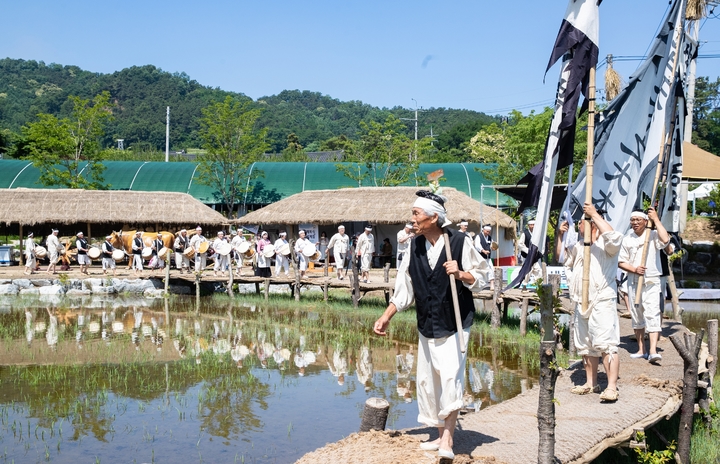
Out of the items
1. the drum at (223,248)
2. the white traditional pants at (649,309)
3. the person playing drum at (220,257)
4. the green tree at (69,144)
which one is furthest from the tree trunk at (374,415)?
the green tree at (69,144)

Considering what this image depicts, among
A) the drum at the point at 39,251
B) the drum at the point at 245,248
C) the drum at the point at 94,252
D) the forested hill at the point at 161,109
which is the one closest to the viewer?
the drum at the point at 245,248

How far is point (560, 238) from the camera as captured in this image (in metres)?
7.55

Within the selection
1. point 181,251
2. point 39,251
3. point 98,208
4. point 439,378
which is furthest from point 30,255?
point 439,378

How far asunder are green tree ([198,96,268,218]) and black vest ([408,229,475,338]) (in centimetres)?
2861

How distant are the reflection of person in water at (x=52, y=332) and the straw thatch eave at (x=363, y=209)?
36.3 feet

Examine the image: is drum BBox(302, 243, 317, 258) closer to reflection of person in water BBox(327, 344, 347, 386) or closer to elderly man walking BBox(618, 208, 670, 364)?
reflection of person in water BBox(327, 344, 347, 386)

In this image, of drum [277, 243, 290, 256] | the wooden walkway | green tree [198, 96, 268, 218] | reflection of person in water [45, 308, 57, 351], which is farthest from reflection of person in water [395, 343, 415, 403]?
green tree [198, 96, 268, 218]

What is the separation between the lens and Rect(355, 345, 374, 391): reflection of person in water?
1016cm

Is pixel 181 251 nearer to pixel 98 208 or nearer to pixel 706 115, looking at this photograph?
pixel 98 208

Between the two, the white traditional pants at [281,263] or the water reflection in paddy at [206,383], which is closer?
the water reflection in paddy at [206,383]

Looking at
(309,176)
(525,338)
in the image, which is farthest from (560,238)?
(309,176)

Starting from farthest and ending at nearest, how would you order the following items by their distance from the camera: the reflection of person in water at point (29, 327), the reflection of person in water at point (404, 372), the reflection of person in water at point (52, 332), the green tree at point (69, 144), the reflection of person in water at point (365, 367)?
the green tree at point (69, 144), the reflection of person in water at point (29, 327), the reflection of person in water at point (52, 332), the reflection of person in water at point (365, 367), the reflection of person in water at point (404, 372)

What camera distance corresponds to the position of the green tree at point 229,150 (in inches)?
1310

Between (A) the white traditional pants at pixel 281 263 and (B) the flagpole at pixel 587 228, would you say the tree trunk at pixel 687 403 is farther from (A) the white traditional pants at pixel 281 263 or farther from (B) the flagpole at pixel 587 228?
(A) the white traditional pants at pixel 281 263
